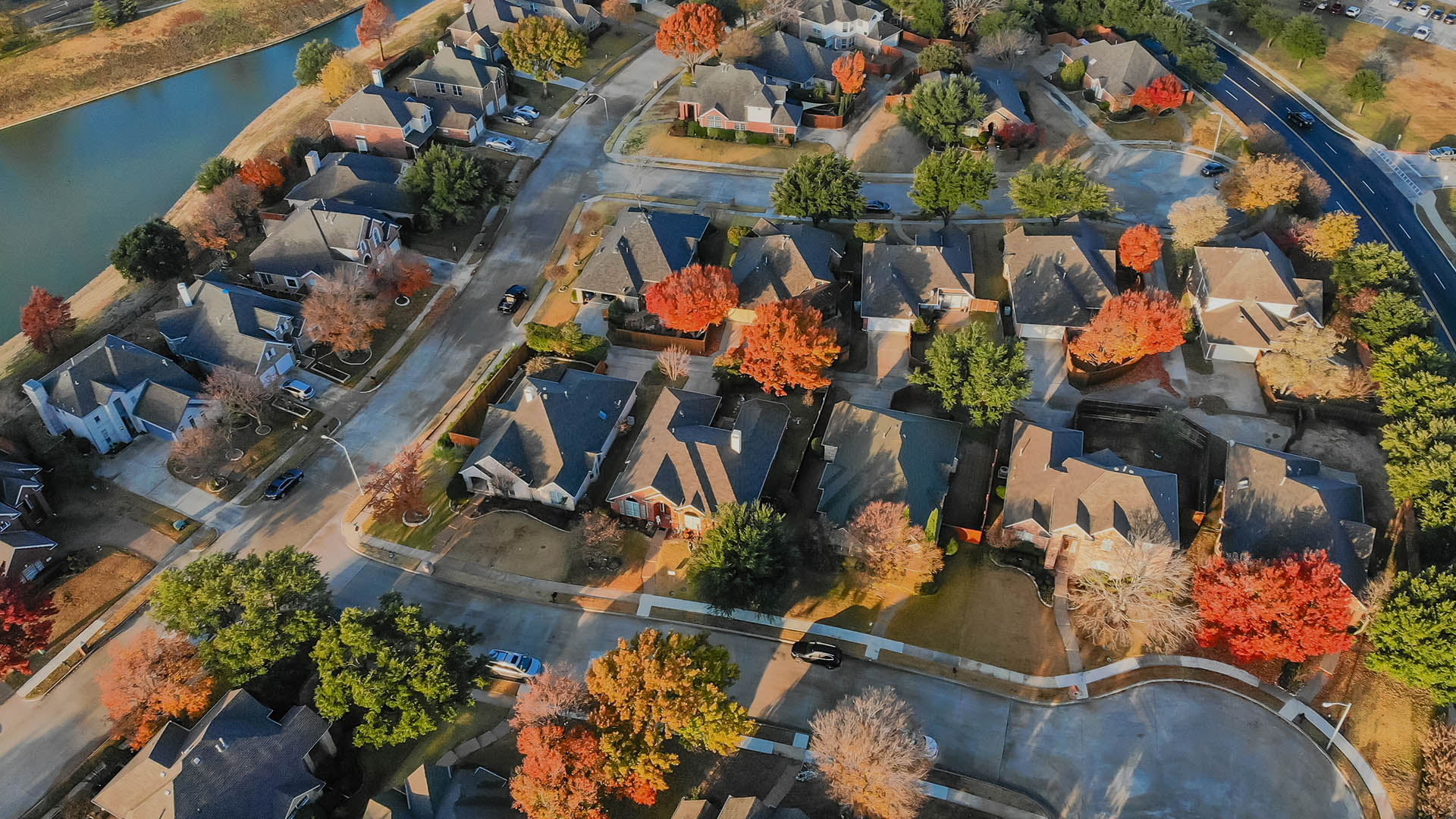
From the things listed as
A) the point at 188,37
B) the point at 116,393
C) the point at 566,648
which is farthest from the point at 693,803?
the point at 188,37

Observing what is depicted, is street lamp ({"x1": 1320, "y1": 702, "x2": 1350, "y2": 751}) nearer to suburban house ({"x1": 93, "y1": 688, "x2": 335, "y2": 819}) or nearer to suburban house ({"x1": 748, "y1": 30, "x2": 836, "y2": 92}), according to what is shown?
suburban house ({"x1": 93, "y1": 688, "x2": 335, "y2": 819})

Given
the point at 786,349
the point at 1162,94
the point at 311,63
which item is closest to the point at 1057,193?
the point at 1162,94

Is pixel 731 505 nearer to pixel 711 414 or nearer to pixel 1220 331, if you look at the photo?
pixel 711 414

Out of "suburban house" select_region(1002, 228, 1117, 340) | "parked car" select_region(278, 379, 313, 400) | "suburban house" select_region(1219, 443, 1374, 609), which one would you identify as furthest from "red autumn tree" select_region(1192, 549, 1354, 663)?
"parked car" select_region(278, 379, 313, 400)

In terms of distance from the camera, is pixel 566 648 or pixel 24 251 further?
pixel 24 251

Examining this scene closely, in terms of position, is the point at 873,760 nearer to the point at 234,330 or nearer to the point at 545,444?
the point at 545,444

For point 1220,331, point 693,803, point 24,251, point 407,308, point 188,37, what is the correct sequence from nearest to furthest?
point 693,803 → point 1220,331 → point 407,308 → point 24,251 → point 188,37
